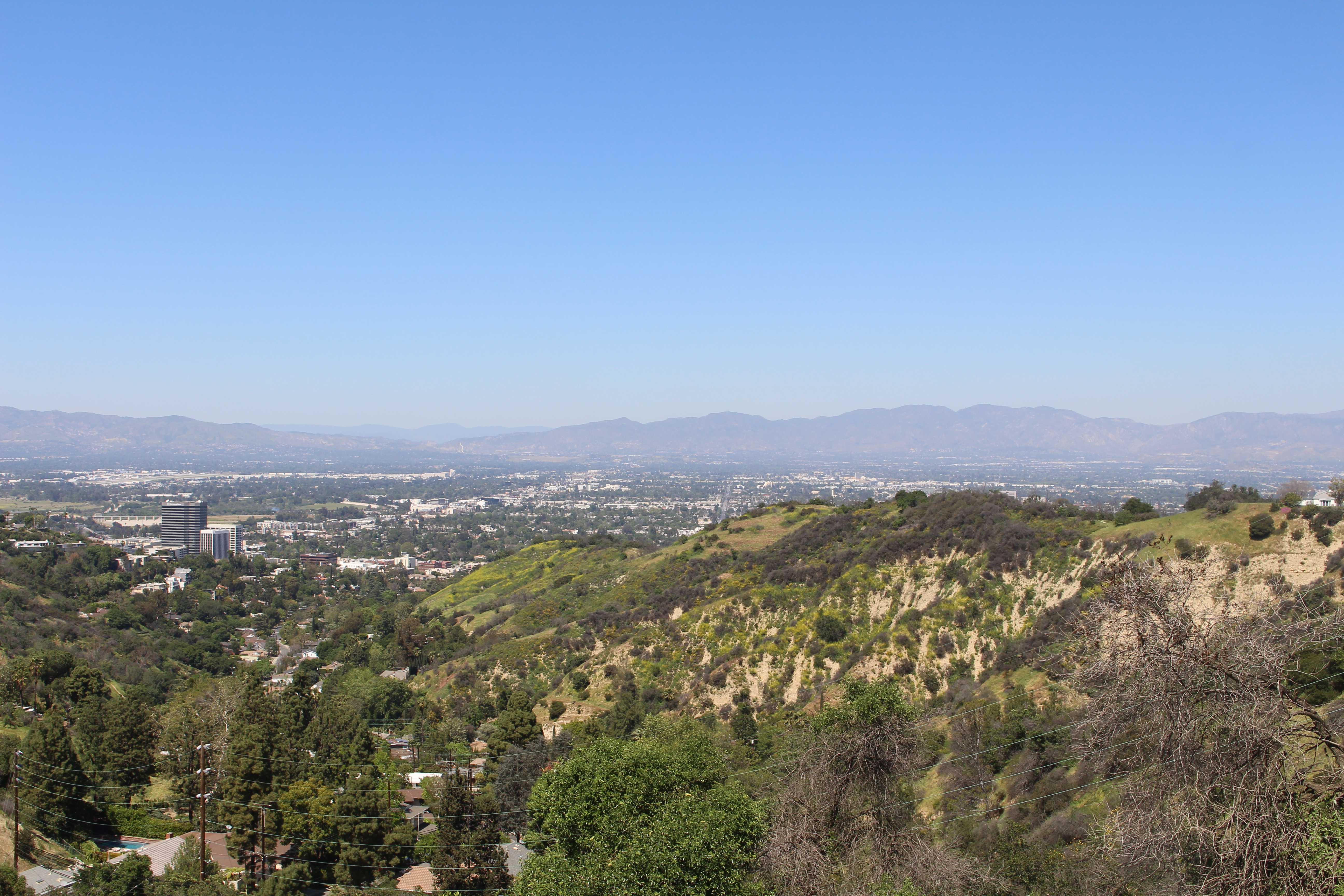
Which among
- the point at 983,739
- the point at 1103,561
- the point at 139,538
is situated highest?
the point at 1103,561

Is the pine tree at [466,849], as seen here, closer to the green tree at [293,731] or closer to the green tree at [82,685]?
the green tree at [293,731]

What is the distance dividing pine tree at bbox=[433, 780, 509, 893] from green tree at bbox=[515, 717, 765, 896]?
884mm

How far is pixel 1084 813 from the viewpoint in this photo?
14320 millimetres

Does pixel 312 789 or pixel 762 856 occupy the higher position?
pixel 762 856

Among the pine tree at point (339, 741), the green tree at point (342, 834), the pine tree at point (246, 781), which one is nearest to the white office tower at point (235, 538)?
the pine tree at point (339, 741)

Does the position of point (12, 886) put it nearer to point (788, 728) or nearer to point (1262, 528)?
point (788, 728)

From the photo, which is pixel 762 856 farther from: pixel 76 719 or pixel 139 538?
pixel 139 538

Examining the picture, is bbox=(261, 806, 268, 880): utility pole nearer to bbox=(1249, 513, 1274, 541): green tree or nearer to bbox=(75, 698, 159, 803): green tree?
bbox=(75, 698, 159, 803): green tree

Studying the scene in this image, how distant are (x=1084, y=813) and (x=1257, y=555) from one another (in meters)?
13.6

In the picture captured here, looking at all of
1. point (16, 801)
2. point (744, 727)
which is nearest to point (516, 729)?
point (744, 727)

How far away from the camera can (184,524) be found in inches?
4043

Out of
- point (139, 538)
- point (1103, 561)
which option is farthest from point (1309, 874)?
point (139, 538)

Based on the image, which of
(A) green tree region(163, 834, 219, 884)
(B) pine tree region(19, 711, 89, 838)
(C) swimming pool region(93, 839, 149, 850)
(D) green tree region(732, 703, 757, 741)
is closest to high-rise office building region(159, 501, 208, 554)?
(B) pine tree region(19, 711, 89, 838)

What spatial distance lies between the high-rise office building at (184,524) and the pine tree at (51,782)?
8294 centimetres
